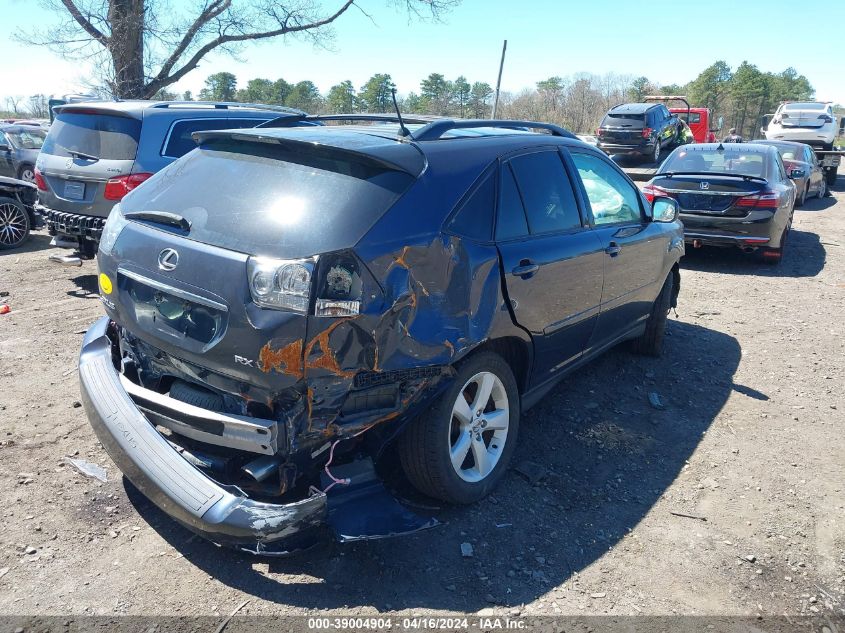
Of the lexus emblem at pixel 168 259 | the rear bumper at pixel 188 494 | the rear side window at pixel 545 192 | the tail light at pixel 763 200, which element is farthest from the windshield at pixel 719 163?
the rear bumper at pixel 188 494

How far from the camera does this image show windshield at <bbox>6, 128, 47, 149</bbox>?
15164mm

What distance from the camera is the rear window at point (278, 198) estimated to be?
2689 mm

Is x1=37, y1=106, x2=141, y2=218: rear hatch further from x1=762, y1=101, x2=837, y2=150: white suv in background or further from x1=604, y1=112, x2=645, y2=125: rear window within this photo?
x1=762, y1=101, x2=837, y2=150: white suv in background

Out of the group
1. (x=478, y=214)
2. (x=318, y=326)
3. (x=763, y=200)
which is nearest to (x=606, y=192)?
(x=478, y=214)

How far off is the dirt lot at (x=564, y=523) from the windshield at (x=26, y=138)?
11954mm

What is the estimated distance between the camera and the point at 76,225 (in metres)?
6.86

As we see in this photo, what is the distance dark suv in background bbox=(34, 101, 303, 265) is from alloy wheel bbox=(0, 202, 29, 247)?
2428 millimetres

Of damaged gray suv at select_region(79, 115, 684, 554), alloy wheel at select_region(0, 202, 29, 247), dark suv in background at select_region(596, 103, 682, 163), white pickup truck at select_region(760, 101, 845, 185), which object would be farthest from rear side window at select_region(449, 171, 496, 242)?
white pickup truck at select_region(760, 101, 845, 185)

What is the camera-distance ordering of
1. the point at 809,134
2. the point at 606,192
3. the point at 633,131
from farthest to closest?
the point at 809,134, the point at 633,131, the point at 606,192

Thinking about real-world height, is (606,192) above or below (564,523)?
Result: above

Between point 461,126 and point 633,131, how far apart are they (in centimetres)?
1750

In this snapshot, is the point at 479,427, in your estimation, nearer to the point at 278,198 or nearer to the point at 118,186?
the point at 278,198

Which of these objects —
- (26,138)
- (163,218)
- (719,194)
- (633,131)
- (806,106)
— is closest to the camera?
(163,218)

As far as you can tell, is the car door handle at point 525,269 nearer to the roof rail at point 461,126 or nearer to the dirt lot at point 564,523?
the roof rail at point 461,126
